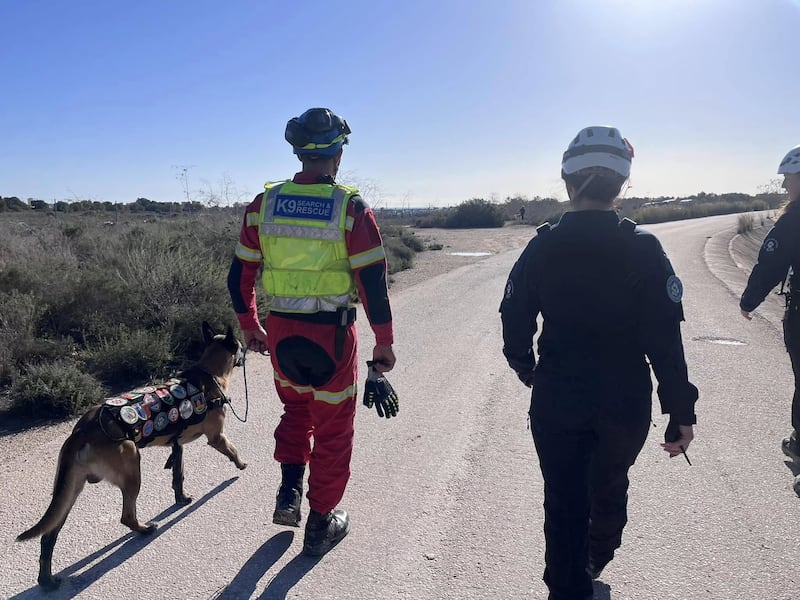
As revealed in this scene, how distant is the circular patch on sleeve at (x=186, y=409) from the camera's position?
3.44m

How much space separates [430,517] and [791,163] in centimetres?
355

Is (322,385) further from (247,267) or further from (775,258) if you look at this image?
(775,258)

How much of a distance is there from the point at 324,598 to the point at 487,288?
9.85 meters

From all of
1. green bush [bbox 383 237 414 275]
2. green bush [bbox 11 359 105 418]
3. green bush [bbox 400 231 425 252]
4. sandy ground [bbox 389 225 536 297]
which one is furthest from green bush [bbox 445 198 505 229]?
green bush [bbox 11 359 105 418]

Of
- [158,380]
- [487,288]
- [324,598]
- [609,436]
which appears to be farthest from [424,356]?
[487,288]

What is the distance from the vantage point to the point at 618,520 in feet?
8.13

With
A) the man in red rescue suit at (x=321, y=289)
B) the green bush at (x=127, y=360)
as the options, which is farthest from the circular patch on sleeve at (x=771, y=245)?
the green bush at (x=127, y=360)

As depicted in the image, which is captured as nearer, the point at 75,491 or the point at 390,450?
the point at 75,491

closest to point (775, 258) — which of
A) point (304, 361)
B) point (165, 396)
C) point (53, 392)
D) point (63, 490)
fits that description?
point (304, 361)

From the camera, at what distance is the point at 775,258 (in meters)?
4.03

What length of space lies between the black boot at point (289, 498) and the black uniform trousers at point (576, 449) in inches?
58.5

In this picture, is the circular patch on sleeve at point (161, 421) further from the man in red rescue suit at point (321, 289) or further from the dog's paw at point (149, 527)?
the man in red rescue suit at point (321, 289)

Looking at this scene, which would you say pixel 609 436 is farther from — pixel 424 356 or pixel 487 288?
pixel 487 288

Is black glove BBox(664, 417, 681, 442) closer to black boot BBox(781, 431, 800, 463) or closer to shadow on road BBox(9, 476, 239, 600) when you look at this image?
black boot BBox(781, 431, 800, 463)
